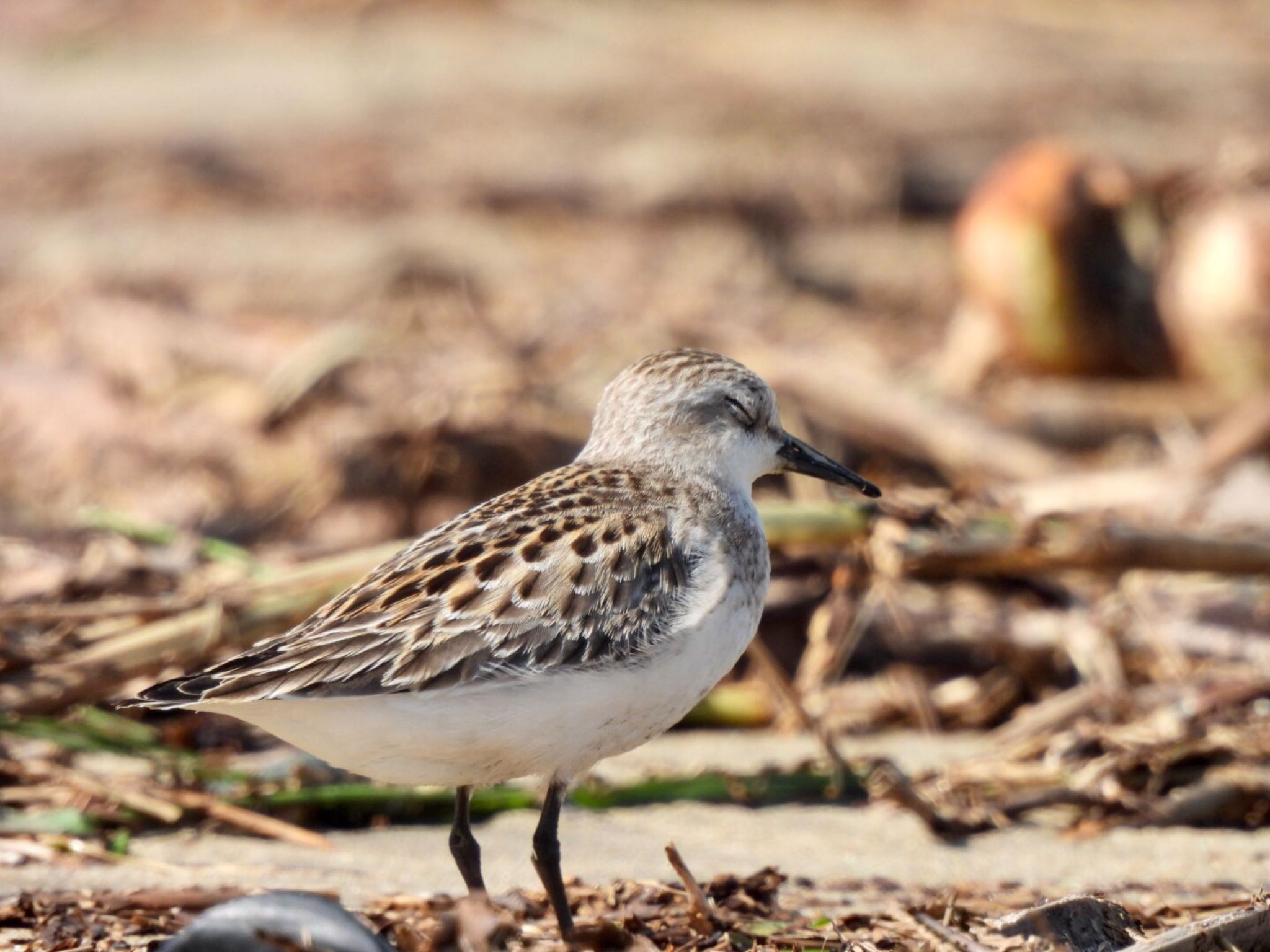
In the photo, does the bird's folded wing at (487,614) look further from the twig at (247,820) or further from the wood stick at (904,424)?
the wood stick at (904,424)

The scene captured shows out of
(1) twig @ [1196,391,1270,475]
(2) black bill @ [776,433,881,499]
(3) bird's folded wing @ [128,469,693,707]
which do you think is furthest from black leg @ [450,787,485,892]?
(1) twig @ [1196,391,1270,475]

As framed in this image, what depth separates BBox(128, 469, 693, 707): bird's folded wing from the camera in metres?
3.82

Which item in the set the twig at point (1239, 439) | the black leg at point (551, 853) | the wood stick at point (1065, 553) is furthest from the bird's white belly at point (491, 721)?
the twig at point (1239, 439)

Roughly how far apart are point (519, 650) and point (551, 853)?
0.48 meters

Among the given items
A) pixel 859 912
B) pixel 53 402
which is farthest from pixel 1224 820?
pixel 53 402

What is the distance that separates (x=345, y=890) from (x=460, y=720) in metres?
0.77

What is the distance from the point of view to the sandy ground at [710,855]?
4.46 meters

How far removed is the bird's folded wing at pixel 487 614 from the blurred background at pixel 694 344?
104 cm

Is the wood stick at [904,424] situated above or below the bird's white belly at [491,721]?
below

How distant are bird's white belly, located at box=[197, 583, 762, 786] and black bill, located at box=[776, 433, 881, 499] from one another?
99 centimetres

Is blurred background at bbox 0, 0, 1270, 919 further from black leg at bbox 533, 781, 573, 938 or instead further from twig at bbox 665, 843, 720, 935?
twig at bbox 665, 843, 720, 935

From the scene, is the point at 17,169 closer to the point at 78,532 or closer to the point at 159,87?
the point at 159,87

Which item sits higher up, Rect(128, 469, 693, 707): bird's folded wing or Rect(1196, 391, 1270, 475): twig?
Rect(128, 469, 693, 707): bird's folded wing

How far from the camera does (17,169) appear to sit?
12.4 metres
